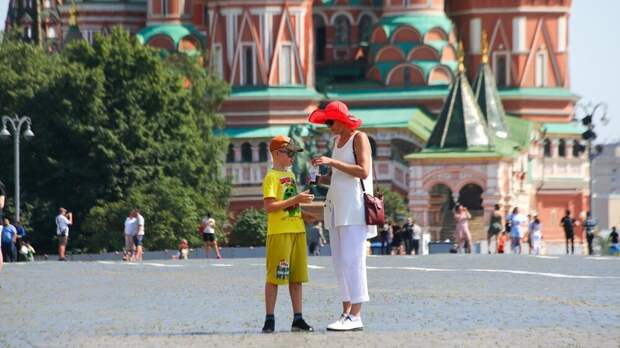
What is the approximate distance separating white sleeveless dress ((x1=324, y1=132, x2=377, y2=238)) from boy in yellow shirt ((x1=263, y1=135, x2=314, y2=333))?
21 centimetres

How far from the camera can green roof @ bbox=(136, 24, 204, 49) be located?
10225cm

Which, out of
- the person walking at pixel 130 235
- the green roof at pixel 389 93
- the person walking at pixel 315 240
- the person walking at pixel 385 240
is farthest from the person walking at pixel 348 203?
the green roof at pixel 389 93

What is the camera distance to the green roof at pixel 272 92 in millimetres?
98562

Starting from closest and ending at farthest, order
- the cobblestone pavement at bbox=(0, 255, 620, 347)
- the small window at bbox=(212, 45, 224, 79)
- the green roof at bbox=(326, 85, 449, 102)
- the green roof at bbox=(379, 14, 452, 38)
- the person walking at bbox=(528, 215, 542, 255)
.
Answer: the cobblestone pavement at bbox=(0, 255, 620, 347)
the person walking at bbox=(528, 215, 542, 255)
the small window at bbox=(212, 45, 224, 79)
the green roof at bbox=(379, 14, 452, 38)
the green roof at bbox=(326, 85, 449, 102)

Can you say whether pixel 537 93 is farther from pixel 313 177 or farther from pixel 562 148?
pixel 313 177

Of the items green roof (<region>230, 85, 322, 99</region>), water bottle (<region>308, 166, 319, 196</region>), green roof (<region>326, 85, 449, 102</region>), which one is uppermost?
green roof (<region>326, 85, 449, 102</region>)

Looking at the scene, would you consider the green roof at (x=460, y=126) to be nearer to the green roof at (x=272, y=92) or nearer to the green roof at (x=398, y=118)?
the green roof at (x=398, y=118)

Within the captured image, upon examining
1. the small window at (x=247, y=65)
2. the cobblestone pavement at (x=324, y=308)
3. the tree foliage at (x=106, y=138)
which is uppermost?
the small window at (x=247, y=65)

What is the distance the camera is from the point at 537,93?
104562 mm

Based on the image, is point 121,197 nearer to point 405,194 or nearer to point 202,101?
point 202,101

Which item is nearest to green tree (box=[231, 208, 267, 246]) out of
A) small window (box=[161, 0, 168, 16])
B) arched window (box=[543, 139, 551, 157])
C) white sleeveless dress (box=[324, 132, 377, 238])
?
small window (box=[161, 0, 168, 16])

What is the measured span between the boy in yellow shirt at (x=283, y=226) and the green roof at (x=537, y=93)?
8023cm

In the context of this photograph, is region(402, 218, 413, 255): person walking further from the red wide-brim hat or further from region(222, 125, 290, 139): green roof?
the red wide-brim hat

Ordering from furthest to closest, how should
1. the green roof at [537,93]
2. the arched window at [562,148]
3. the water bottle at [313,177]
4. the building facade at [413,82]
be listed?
the arched window at [562,148], the green roof at [537,93], the building facade at [413,82], the water bottle at [313,177]
